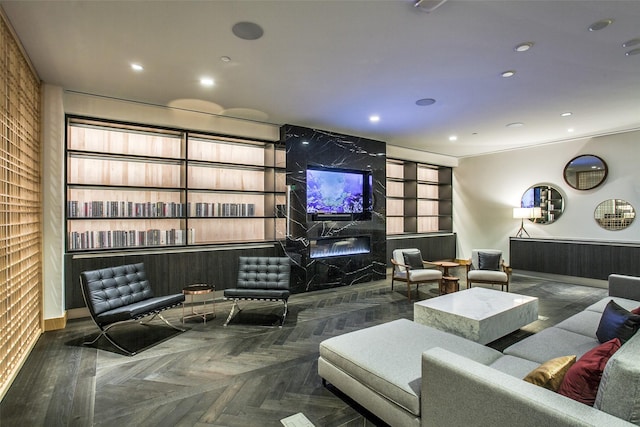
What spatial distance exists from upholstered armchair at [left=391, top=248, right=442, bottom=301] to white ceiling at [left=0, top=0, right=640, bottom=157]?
2471 millimetres

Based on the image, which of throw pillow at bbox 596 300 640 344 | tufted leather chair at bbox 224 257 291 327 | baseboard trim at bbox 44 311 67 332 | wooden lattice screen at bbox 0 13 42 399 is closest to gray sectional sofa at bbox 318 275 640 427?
throw pillow at bbox 596 300 640 344

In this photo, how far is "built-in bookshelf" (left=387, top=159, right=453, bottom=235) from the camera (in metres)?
7.84

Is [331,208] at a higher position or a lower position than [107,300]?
higher

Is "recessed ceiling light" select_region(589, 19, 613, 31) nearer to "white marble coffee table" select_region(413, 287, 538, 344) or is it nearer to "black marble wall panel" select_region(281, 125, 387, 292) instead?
"white marble coffee table" select_region(413, 287, 538, 344)

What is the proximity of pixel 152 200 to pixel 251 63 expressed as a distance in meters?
2.84

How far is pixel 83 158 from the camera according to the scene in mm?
4414

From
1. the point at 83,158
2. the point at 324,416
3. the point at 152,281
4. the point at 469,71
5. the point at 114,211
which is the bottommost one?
the point at 324,416

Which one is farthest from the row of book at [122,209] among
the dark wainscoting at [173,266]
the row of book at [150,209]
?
the dark wainscoting at [173,266]

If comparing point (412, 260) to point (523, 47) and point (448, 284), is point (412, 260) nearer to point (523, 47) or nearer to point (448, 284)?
point (448, 284)

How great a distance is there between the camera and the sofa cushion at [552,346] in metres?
2.21

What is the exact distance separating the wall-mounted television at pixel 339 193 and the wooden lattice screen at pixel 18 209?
3.74 m

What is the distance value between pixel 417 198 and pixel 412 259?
2.52m

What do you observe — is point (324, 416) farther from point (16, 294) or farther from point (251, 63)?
Result: point (251, 63)

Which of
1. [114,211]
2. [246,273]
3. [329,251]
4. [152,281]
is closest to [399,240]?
[329,251]
